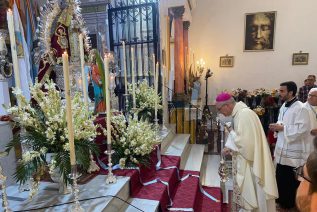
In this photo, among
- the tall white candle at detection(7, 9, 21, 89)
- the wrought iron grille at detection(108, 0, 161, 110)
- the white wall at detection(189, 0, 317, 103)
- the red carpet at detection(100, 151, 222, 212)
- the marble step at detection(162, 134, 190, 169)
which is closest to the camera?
the tall white candle at detection(7, 9, 21, 89)

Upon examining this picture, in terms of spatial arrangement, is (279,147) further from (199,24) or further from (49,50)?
(199,24)

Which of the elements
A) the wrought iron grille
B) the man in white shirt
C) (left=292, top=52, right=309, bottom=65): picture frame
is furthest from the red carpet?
(left=292, top=52, right=309, bottom=65): picture frame

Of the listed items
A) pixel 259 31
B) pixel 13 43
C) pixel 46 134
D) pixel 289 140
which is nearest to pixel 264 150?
pixel 289 140

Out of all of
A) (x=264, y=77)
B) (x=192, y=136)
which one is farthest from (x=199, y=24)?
(x=192, y=136)

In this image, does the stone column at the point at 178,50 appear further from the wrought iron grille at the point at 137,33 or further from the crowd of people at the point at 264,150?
the crowd of people at the point at 264,150

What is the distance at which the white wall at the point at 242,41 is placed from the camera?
321 inches

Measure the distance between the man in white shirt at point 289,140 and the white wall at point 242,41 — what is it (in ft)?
18.8

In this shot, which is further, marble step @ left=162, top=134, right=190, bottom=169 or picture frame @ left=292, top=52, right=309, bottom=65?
picture frame @ left=292, top=52, right=309, bottom=65

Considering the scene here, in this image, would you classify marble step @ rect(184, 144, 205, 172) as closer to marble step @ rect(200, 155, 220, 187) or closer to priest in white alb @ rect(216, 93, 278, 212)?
marble step @ rect(200, 155, 220, 187)

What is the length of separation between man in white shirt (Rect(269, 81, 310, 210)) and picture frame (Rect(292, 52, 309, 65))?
6088 millimetres

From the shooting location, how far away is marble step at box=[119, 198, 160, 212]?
204cm

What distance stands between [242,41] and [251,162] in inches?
284

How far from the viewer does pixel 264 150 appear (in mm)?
2604

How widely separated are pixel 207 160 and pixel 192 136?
673 mm
